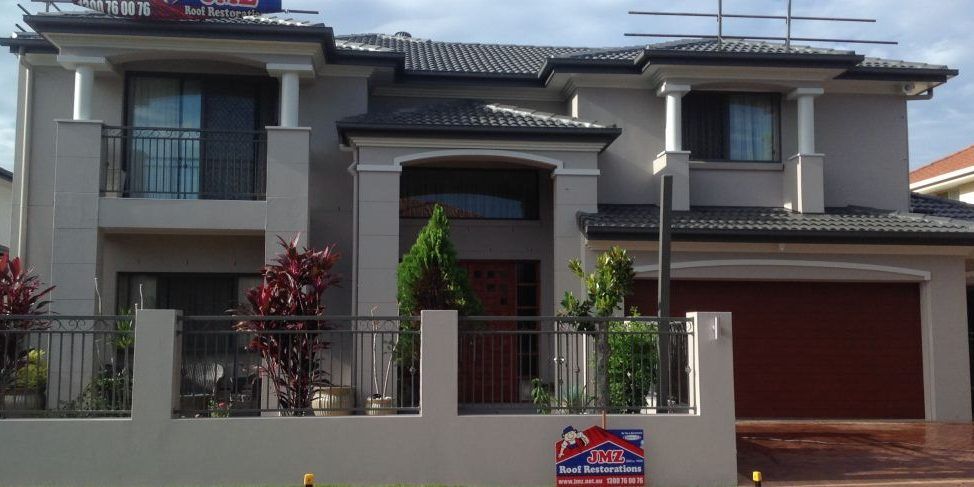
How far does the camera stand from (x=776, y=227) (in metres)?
14.9

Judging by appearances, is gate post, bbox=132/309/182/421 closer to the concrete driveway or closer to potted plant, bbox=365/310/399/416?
potted plant, bbox=365/310/399/416

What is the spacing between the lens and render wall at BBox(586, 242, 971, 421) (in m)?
15.1

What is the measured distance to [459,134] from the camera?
14.9m

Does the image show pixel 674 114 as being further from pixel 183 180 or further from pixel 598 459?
pixel 183 180

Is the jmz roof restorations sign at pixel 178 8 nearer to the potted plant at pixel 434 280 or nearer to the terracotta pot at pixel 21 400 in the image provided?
the potted plant at pixel 434 280

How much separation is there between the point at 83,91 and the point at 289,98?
328 cm

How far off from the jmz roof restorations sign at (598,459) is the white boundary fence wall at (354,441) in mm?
146

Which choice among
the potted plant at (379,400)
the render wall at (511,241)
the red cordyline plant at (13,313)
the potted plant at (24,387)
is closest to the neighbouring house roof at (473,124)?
the render wall at (511,241)

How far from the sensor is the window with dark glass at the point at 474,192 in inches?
655

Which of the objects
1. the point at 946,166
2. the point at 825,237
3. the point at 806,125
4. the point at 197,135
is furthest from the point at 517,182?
the point at 946,166

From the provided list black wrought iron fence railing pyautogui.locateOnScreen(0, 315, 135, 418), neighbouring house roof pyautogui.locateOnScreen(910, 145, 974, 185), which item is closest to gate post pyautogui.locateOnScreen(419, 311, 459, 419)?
black wrought iron fence railing pyautogui.locateOnScreen(0, 315, 135, 418)

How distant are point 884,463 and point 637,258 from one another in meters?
4.99

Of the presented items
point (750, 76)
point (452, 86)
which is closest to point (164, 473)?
point (452, 86)

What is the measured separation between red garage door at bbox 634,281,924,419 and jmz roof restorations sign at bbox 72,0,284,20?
8.00 m
